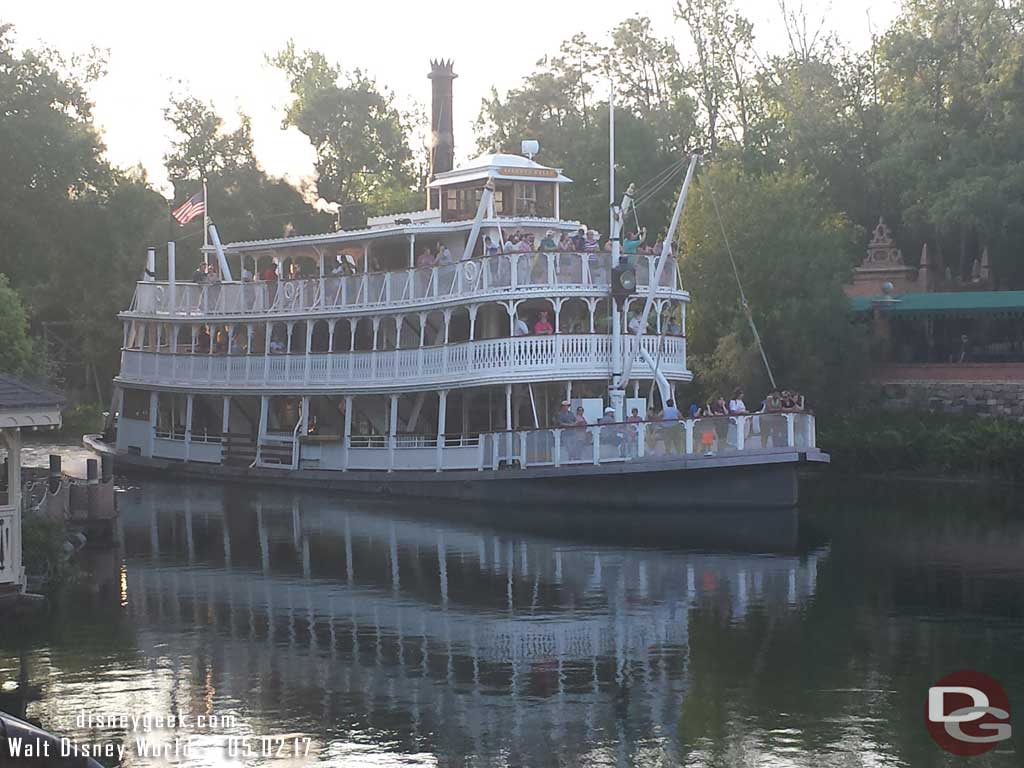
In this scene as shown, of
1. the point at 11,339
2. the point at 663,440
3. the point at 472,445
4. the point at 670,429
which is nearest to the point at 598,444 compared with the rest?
the point at 663,440

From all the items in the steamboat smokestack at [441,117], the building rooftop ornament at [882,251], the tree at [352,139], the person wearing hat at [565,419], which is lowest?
the person wearing hat at [565,419]

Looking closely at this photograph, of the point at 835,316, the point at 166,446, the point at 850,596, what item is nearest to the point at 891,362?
the point at 835,316

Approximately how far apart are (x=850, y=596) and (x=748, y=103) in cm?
5242

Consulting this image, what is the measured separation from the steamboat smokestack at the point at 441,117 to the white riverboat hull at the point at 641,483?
12.4m

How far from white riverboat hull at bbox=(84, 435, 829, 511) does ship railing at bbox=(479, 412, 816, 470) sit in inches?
7.5

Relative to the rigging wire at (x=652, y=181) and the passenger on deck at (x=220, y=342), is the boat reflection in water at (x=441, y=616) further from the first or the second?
the rigging wire at (x=652, y=181)

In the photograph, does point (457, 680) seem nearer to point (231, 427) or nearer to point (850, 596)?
point (850, 596)

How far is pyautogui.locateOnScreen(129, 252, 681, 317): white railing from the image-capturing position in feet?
125

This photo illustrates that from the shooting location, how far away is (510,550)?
3127cm

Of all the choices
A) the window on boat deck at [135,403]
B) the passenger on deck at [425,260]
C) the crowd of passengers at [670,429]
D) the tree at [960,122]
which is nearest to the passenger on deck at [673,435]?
the crowd of passengers at [670,429]

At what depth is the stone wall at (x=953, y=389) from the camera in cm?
4981

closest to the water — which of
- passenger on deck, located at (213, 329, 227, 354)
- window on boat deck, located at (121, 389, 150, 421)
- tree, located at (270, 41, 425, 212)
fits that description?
passenger on deck, located at (213, 329, 227, 354)

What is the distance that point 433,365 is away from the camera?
3981 cm

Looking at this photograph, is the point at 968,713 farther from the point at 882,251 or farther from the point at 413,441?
the point at 882,251
